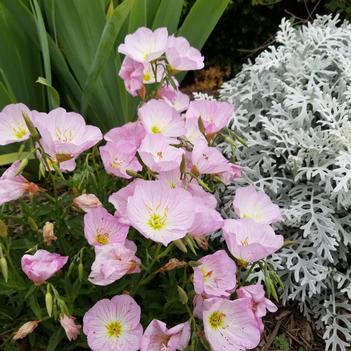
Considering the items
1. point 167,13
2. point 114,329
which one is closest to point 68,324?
point 114,329

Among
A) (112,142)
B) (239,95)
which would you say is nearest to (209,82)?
(239,95)

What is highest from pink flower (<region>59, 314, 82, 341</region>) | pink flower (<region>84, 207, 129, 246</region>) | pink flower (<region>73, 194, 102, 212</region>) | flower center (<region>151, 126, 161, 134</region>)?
flower center (<region>151, 126, 161, 134</region>)

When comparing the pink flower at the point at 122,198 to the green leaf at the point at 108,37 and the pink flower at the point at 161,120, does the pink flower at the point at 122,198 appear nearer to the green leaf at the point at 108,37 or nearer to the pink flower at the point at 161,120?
the pink flower at the point at 161,120

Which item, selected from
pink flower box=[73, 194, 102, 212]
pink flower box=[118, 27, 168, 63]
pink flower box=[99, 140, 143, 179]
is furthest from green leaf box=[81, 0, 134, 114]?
pink flower box=[73, 194, 102, 212]

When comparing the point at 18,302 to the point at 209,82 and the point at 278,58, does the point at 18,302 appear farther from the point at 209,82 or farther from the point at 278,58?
the point at 209,82

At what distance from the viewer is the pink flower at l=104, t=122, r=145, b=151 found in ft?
4.05

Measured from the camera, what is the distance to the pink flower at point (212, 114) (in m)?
1.32

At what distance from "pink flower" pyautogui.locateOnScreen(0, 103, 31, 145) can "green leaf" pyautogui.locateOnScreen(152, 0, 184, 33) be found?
770 millimetres

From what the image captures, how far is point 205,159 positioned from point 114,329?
382 mm

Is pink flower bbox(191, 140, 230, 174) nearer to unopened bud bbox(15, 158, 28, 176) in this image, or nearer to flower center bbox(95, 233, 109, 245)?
flower center bbox(95, 233, 109, 245)

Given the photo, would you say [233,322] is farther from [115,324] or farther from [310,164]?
[310,164]

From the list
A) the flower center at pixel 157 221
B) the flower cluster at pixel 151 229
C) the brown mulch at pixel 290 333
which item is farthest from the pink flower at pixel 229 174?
the brown mulch at pixel 290 333

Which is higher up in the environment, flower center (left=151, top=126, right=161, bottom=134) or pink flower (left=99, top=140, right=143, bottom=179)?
flower center (left=151, top=126, right=161, bottom=134)

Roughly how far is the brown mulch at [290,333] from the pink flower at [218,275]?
437 millimetres
